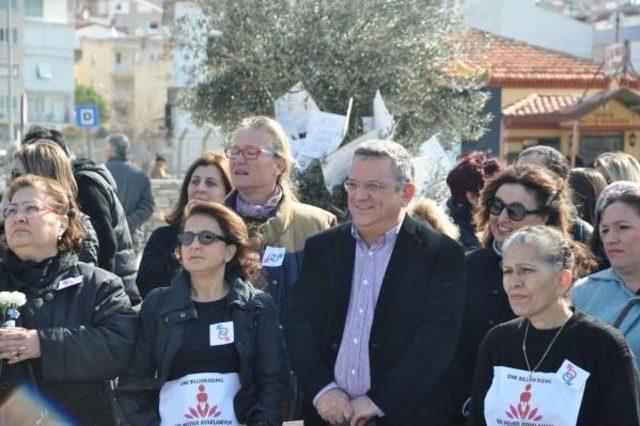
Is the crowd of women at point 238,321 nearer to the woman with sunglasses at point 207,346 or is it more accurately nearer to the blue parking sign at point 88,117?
the woman with sunglasses at point 207,346

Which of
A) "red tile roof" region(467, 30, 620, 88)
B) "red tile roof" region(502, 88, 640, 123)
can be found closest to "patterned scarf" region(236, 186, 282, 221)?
"red tile roof" region(502, 88, 640, 123)

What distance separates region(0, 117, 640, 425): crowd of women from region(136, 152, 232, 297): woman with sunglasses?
56cm

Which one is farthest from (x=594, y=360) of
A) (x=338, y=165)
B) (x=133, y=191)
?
(x=133, y=191)

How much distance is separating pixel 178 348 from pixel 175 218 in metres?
1.31

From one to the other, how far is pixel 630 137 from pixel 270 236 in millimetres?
22722

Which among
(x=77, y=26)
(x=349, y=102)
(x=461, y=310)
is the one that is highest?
(x=77, y=26)

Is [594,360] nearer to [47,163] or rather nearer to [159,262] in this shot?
[159,262]

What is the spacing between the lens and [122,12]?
4237 inches

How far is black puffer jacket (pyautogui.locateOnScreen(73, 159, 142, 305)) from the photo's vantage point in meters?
6.33

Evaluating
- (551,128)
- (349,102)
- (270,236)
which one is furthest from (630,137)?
(270,236)

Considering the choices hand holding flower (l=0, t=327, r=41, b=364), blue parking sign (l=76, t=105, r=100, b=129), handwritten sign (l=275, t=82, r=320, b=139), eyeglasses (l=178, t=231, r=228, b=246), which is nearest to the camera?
hand holding flower (l=0, t=327, r=41, b=364)

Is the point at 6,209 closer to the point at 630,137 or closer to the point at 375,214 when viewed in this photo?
the point at 375,214

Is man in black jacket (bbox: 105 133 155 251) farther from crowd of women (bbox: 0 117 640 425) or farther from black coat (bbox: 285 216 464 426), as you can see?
black coat (bbox: 285 216 464 426)

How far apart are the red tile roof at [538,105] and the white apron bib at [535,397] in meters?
22.8
